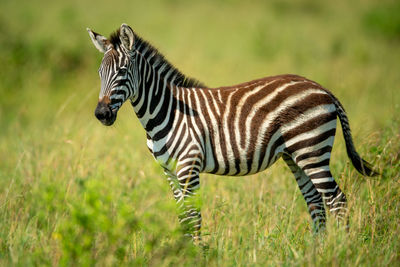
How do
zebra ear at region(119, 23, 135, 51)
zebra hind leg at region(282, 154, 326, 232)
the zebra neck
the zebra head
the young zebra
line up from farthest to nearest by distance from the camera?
zebra hind leg at region(282, 154, 326, 232), the zebra neck, the young zebra, zebra ear at region(119, 23, 135, 51), the zebra head

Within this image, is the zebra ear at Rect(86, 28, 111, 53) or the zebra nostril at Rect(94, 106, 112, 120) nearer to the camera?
the zebra nostril at Rect(94, 106, 112, 120)

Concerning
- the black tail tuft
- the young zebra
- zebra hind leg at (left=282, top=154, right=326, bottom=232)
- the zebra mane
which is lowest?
zebra hind leg at (left=282, top=154, right=326, bottom=232)

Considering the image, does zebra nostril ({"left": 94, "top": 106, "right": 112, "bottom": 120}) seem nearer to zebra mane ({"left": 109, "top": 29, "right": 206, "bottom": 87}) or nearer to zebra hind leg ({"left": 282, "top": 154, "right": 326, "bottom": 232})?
zebra mane ({"left": 109, "top": 29, "right": 206, "bottom": 87})

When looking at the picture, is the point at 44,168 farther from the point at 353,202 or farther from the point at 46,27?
the point at 46,27

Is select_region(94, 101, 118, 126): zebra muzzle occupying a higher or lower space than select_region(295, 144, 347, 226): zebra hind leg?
higher

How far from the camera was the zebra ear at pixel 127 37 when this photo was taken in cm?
448

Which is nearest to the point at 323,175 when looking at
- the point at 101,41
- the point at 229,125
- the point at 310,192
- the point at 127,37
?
the point at 310,192

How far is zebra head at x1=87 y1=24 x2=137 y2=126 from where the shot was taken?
171 inches

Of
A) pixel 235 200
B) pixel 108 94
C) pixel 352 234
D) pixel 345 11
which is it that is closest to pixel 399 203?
pixel 352 234

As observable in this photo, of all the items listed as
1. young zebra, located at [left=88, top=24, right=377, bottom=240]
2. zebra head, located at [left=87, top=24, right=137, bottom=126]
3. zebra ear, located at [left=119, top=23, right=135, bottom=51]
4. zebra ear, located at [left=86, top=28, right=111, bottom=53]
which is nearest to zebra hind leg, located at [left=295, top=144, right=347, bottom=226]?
young zebra, located at [left=88, top=24, right=377, bottom=240]

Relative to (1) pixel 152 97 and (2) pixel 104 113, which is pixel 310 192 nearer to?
(1) pixel 152 97

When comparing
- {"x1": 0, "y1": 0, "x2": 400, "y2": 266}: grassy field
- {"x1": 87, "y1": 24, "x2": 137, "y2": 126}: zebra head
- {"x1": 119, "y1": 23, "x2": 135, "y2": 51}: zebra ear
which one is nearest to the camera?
{"x1": 0, "y1": 0, "x2": 400, "y2": 266}: grassy field

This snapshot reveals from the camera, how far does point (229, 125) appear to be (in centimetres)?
485

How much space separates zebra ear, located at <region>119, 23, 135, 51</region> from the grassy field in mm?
1580
